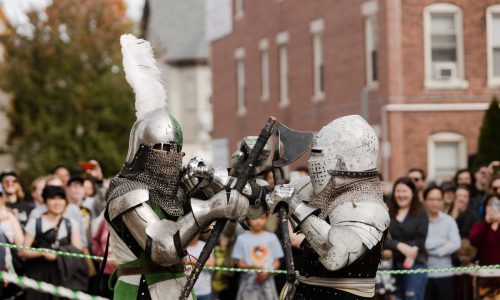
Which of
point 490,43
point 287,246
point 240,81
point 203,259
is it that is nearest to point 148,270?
point 203,259

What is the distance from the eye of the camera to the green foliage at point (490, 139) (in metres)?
18.3

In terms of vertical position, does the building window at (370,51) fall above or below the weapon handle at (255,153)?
above

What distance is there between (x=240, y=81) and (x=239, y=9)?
2.32 m

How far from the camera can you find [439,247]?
1223cm

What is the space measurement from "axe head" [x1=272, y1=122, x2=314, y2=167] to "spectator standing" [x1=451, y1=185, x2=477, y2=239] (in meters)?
6.70

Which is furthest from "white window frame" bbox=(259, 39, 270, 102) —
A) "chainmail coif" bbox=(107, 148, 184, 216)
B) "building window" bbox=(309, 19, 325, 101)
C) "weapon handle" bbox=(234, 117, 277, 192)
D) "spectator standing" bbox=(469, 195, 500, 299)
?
"weapon handle" bbox=(234, 117, 277, 192)

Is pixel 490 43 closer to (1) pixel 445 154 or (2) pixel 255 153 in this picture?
(1) pixel 445 154

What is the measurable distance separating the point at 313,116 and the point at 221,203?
2316 cm

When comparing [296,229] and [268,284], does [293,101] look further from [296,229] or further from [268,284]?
[296,229]

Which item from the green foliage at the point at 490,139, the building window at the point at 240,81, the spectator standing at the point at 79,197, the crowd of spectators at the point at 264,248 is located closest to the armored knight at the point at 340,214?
the crowd of spectators at the point at 264,248

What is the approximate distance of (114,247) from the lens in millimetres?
7004

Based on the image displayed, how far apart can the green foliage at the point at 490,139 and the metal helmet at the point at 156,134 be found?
11.8 m

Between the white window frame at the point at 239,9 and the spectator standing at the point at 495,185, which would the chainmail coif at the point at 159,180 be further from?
the white window frame at the point at 239,9

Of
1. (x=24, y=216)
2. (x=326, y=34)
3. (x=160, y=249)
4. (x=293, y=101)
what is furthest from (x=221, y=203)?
(x=293, y=101)
